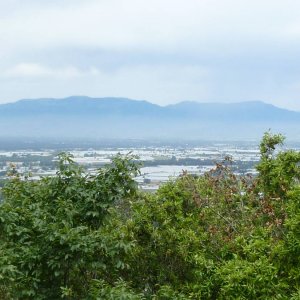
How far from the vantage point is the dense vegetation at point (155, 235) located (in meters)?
6.72

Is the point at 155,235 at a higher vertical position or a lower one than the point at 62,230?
lower

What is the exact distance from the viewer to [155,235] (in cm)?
869

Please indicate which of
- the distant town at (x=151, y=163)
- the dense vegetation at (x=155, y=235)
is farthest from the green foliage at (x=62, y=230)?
the distant town at (x=151, y=163)

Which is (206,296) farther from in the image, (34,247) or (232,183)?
(232,183)

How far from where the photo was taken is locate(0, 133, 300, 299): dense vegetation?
22.1 feet

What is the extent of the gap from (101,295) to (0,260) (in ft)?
4.02

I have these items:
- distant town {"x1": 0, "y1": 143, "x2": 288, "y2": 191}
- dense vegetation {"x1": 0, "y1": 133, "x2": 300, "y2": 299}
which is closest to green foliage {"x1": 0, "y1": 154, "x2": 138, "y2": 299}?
dense vegetation {"x1": 0, "y1": 133, "x2": 300, "y2": 299}

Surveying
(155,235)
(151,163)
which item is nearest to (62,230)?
(155,235)

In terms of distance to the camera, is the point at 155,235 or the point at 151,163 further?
the point at 151,163

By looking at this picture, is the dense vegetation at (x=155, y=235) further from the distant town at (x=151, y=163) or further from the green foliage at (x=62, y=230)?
the distant town at (x=151, y=163)

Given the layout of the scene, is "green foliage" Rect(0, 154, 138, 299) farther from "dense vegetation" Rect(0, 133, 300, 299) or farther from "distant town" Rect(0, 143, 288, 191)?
"distant town" Rect(0, 143, 288, 191)

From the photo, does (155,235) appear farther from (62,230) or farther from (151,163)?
(151,163)

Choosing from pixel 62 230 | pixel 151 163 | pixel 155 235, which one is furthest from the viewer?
pixel 151 163

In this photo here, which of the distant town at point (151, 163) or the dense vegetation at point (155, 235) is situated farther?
the distant town at point (151, 163)
